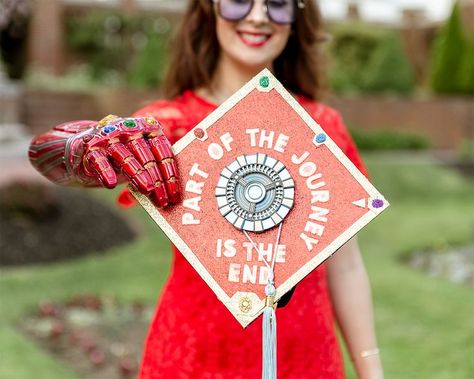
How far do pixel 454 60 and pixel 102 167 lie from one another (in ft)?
45.2

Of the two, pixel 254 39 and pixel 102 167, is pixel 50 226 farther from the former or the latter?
pixel 102 167

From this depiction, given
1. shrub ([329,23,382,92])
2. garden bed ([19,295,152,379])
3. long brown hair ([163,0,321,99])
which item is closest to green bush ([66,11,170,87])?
shrub ([329,23,382,92])

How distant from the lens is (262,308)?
1.30 m

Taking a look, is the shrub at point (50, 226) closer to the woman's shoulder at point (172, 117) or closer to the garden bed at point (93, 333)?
the garden bed at point (93, 333)

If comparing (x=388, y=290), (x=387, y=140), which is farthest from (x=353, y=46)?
(x=388, y=290)

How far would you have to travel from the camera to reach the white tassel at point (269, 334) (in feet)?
4.24

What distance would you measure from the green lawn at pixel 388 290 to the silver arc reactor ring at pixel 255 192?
3.25 metres

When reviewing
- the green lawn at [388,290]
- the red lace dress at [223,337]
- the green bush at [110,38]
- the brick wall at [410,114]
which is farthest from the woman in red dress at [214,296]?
the green bush at [110,38]

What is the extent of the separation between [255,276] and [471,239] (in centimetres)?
714

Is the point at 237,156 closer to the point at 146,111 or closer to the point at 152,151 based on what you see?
the point at 152,151

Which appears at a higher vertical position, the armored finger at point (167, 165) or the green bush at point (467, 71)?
the armored finger at point (167, 165)

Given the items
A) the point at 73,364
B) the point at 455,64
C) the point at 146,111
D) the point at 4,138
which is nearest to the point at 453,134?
the point at 455,64

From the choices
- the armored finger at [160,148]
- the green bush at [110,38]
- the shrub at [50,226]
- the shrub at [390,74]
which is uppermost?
the armored finger at [160,148]

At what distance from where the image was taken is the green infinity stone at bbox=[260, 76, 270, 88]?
1424 mm
